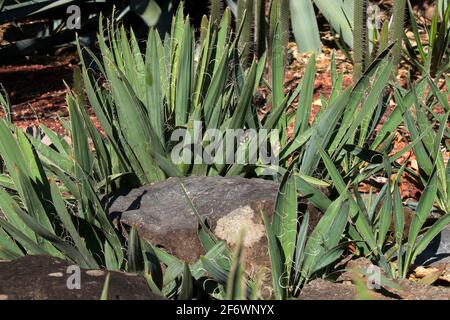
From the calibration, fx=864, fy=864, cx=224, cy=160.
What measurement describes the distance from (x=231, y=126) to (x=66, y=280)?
0.97m

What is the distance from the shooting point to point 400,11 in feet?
12.1

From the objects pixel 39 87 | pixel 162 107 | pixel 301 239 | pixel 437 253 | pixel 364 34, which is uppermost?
pixel 364 34

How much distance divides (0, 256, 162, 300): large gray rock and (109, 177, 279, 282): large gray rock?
40 cm

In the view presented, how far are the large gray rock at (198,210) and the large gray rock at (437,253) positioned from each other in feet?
1.72

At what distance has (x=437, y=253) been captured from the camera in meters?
2.75

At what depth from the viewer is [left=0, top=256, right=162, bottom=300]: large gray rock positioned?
2038 mm

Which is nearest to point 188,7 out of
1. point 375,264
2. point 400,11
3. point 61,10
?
point 61,10

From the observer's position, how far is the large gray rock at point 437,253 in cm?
272

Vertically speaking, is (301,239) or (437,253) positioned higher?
(301,239)

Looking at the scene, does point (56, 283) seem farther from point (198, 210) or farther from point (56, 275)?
point (198, 210)

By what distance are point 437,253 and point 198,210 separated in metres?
0.78

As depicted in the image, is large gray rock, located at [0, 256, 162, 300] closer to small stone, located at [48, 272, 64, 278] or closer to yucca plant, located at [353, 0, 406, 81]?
small stone, located at [48, 272, 64, 278]

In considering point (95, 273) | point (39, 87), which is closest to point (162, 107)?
point (95, 273)
